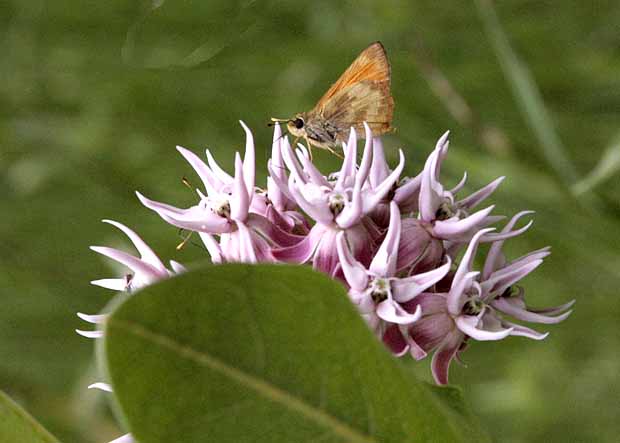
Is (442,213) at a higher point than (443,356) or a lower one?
higher

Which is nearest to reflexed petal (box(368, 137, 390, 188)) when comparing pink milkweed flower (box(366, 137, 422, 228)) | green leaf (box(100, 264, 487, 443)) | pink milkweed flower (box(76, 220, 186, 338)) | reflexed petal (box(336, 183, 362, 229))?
pink milkweed flower (box(366, 137, 422, 228))

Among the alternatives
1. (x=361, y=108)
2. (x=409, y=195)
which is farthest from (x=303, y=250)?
(x=361, y=108)

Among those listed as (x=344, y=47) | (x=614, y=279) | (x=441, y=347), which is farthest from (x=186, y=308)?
(x=614, y=279)

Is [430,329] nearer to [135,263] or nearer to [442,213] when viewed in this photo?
[442,213]

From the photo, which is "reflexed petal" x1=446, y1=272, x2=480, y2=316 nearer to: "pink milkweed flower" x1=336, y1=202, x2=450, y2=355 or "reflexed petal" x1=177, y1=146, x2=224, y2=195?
"pink milkweed flower" x1=336, y1=202, x2=450, y2=355

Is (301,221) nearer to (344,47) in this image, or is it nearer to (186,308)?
(186,308)

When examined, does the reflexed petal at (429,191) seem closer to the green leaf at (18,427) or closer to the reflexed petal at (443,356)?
the reflexed petal at (443,356)
